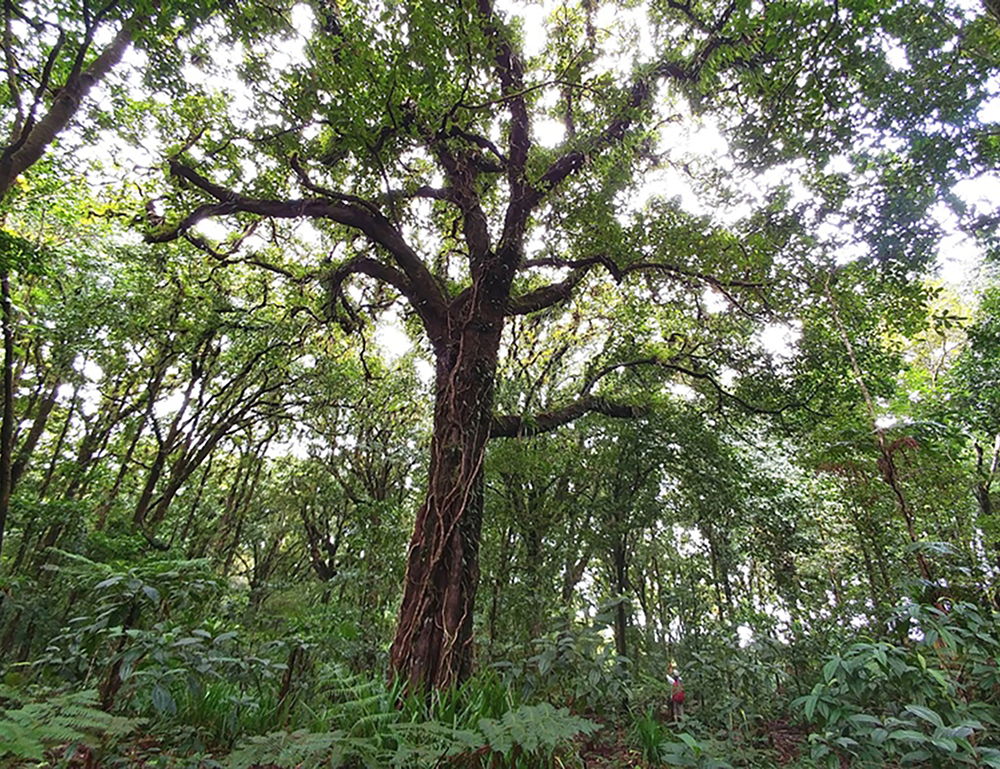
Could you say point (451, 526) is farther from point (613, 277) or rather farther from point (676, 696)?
point (613, 277)

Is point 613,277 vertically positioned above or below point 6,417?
above

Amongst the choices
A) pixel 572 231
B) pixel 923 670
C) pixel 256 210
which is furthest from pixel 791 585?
pixel 256 210

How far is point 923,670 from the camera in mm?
2014

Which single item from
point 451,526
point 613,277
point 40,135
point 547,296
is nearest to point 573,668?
point 451,526

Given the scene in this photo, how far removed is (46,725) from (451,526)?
2.25 meters

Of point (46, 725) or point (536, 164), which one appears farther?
point (536, 164)

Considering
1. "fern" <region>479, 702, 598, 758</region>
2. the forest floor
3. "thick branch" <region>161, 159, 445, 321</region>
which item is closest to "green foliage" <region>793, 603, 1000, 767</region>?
the forest floor

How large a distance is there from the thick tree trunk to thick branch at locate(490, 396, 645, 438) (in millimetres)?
625

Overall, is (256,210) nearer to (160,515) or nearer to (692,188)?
(692,188)

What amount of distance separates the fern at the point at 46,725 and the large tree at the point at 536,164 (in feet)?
5.99

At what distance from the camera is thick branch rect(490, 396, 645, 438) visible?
4.53 meters

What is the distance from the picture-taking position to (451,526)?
3357mm

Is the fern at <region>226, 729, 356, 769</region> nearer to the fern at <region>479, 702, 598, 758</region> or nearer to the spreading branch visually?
the fern at <region>479, 702, 598, 758</region>

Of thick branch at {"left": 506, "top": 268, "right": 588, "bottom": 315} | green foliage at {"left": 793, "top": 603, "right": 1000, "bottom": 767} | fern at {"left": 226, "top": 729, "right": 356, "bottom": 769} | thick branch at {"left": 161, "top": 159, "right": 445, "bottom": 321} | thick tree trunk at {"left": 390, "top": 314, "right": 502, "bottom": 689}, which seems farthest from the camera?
thick branch at {"left": 506, "top": 268, "right": 588, "bottom": 315}
